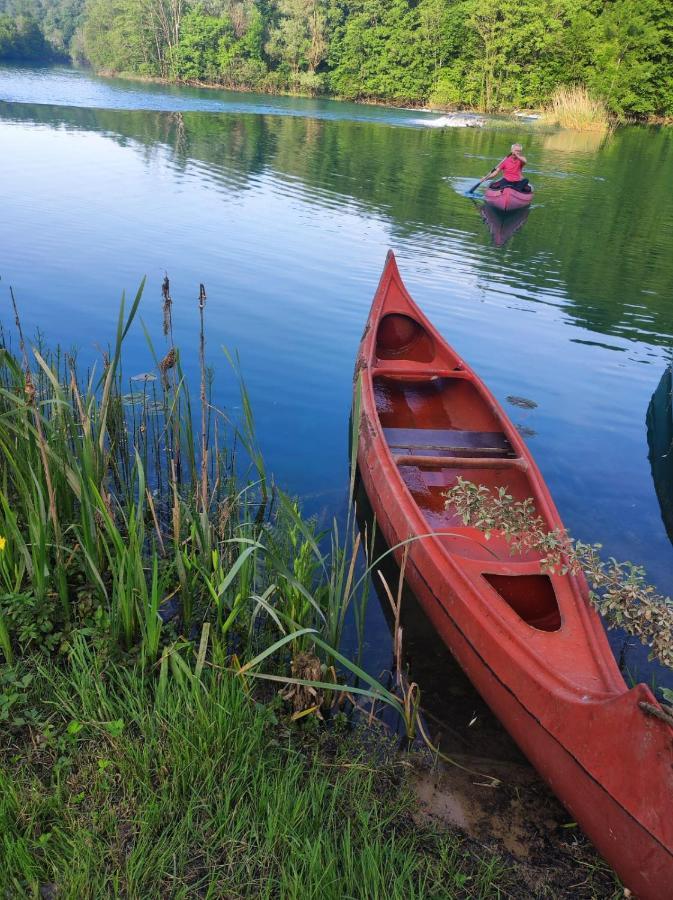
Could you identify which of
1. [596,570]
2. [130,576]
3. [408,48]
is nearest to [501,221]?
[596,570]

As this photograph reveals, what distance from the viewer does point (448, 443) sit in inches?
198

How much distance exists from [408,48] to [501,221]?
35629 millimetres

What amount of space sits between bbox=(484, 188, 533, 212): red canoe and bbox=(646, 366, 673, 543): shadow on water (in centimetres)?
872

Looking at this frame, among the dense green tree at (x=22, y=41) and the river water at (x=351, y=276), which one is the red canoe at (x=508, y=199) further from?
the dense green tree at (x=22, y=41)

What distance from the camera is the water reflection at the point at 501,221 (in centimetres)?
1320

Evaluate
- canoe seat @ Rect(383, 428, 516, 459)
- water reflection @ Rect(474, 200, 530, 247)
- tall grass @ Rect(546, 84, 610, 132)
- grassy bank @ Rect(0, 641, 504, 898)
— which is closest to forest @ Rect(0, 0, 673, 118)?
tall grass @ Rect(546, 84, 610, 132)

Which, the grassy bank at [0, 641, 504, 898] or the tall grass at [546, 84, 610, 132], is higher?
the tall grass at [546, 84, 610, 132]

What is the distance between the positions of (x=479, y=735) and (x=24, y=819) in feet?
6.41

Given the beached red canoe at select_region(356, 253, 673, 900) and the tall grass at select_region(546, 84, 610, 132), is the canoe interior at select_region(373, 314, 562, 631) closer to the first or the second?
the beached red canoe at select_region(356, 253, 673, 900)

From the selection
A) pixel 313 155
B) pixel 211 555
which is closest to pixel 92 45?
pixel 313 155

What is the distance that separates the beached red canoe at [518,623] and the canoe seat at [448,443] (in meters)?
0.01

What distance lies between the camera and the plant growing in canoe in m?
2.89

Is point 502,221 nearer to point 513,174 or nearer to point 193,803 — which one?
point 513,174

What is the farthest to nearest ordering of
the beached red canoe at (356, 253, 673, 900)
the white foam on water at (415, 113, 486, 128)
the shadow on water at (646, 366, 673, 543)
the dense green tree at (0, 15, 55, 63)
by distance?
the dense green tree at (0, 15, 55, 63), the white foam on water at (415, 113, 486, 128), the shadow on water at (646, 366, 673, 543), the beached red canoe at (356, 253, 673, 900)
